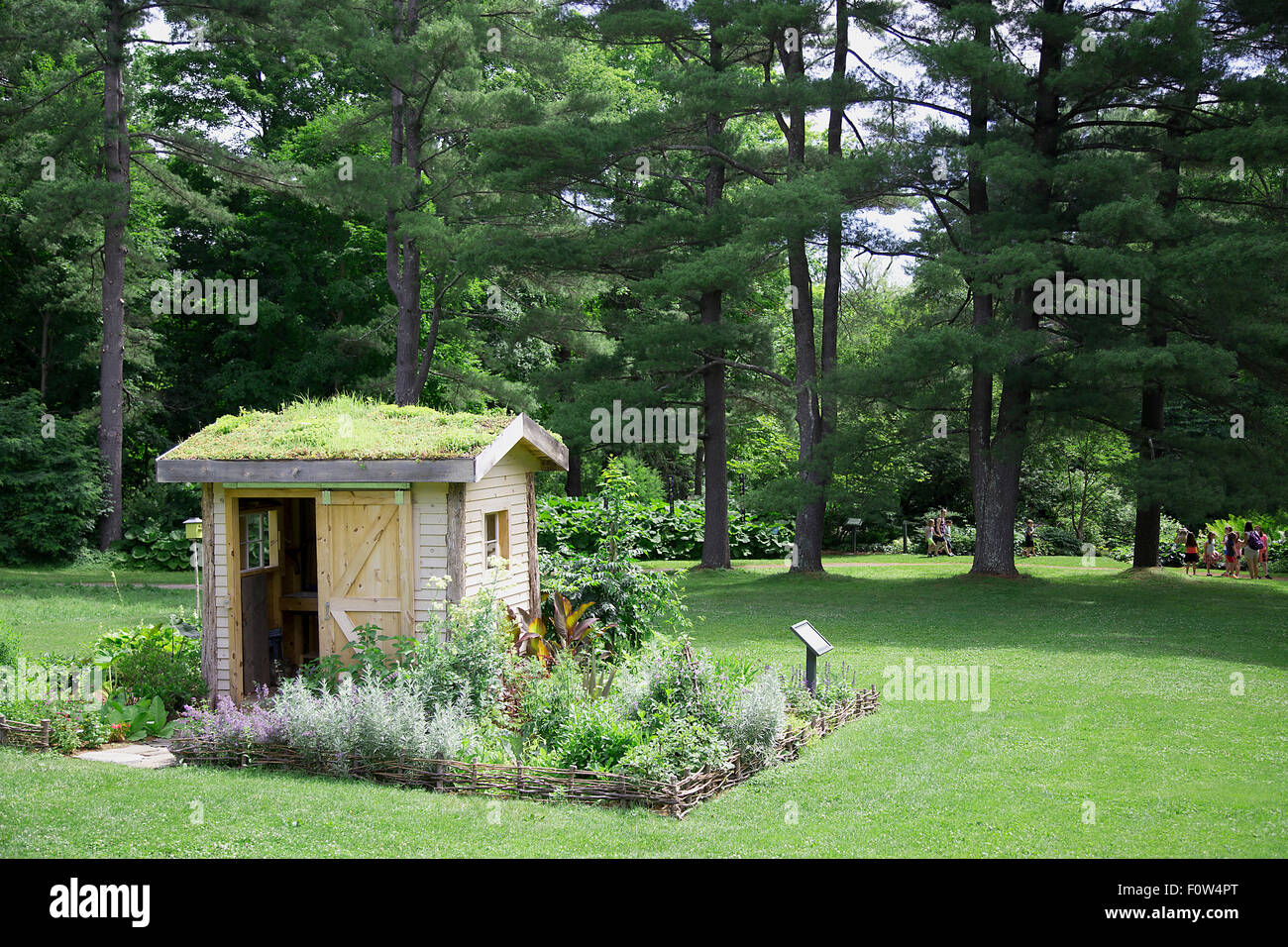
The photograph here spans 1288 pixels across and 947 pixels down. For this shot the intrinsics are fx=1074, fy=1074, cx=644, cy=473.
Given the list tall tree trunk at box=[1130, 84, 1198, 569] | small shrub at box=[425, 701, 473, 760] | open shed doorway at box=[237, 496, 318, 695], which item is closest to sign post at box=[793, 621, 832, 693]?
small shrub at box=[425, 701, 473, 760]

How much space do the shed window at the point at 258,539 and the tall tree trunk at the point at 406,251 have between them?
507 inches

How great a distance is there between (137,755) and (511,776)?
12.1ft

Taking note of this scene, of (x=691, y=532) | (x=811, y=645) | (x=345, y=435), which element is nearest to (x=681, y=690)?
(x=811, y=645)

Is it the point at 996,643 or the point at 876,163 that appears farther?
the point at 876,163

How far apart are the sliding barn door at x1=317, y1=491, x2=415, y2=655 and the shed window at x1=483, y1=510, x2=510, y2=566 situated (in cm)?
101

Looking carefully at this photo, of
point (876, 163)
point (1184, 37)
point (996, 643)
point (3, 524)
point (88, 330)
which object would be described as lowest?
point (996, 643)

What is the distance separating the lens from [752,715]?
29.4ft

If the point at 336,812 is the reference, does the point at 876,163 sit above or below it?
above

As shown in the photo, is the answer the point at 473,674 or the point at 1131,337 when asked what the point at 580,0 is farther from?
the point at 473,674

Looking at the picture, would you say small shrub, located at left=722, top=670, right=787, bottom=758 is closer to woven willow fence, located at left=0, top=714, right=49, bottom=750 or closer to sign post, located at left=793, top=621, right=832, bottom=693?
sign post, located at left=793, top=621, right=832, bottom=693

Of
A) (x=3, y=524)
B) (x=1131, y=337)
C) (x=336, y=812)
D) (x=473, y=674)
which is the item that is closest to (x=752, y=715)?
(x=473, y=674)

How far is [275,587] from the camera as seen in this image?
41.2 ft

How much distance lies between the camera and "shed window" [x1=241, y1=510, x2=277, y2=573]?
1173cm
